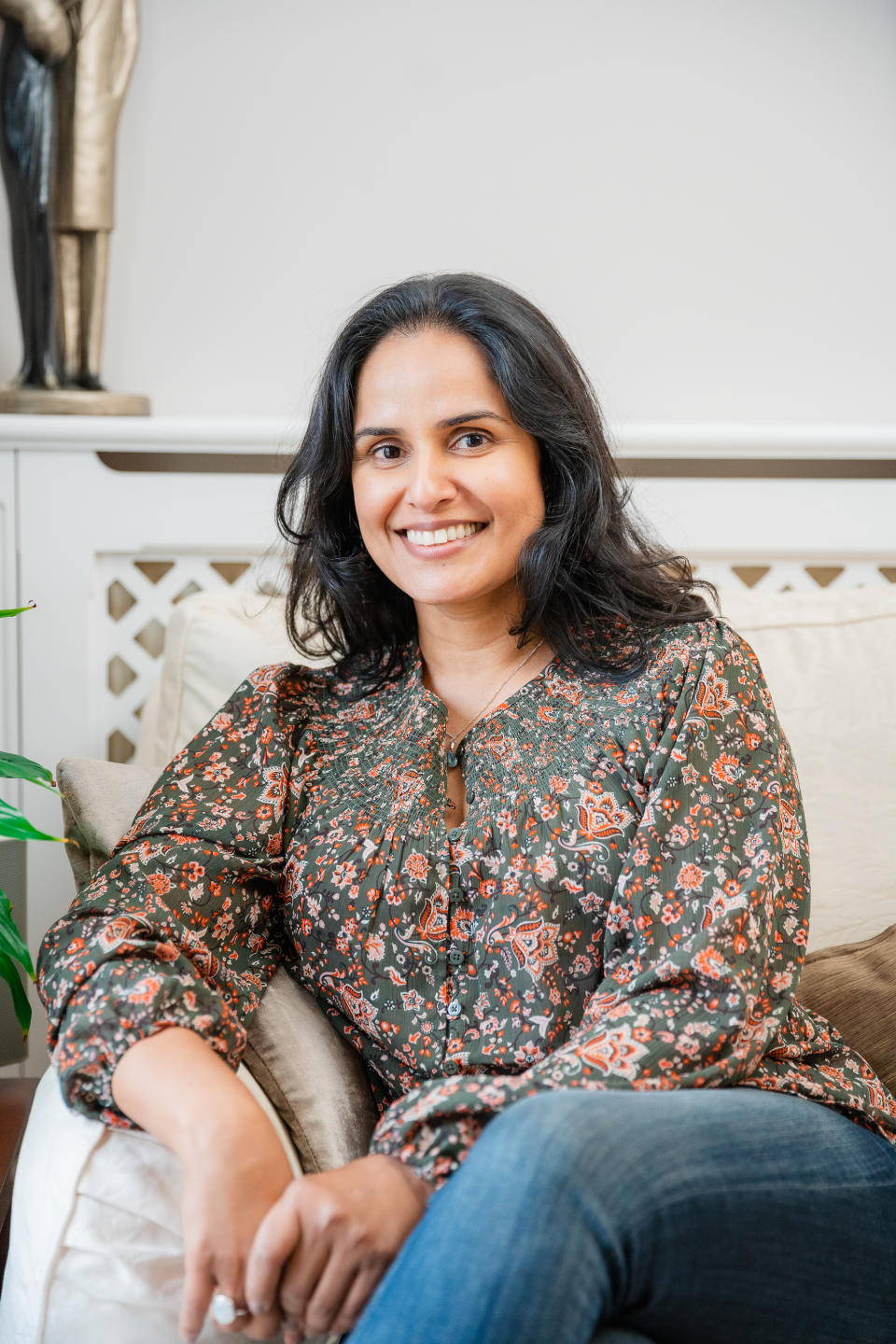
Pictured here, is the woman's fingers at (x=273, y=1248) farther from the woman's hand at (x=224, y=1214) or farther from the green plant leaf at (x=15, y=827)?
the green plant leaf at (x=15, y=827)

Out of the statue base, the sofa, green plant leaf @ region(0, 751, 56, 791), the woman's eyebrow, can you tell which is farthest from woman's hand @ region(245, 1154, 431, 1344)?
the statue base

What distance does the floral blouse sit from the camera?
0.98m

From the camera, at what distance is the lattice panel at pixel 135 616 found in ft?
6.40

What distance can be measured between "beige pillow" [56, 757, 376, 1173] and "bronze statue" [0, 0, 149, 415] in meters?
0.81

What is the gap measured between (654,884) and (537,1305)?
1.32 feet

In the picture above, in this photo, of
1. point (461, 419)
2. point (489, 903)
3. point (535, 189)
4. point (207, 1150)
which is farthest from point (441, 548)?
point (535, 189)

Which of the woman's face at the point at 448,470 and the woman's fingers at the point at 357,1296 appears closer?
the woman's fingers at the point at 357,1296

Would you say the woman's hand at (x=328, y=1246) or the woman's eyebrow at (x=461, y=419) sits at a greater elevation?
the woman's eyebrow at (x=461, y=419)

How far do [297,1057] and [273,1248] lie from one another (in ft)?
1.02

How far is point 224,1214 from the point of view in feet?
2.83

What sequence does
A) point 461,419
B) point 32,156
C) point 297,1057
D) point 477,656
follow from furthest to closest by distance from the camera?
1. point 32,156
2. point 477,656
3. point 461,419
4. point 297,1057

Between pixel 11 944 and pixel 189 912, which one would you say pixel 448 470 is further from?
pixel 11 944

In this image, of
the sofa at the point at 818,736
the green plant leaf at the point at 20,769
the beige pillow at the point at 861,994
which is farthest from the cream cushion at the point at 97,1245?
the beige pillow at the point at 861,994

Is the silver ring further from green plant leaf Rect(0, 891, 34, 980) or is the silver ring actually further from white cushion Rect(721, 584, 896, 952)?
white cushion Rect(721, 584, 896, 952)
